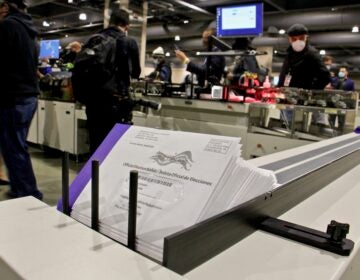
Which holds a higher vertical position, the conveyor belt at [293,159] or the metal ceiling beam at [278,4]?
the metal ceiling beam at [278,4]

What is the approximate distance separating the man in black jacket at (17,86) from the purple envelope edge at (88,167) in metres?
1.72

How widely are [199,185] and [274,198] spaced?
199mm

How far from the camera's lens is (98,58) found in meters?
2.65

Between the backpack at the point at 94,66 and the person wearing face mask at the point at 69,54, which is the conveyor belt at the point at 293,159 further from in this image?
the person wearing face mask at the point at 69,54

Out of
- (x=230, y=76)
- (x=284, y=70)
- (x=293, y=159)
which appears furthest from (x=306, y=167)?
(x=284, y=70)

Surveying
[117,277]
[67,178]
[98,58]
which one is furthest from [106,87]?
[117,277]

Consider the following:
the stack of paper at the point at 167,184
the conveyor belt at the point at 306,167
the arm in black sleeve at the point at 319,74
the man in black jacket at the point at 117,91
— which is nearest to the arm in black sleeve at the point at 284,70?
the arm in black sleeve at the point at 319,74

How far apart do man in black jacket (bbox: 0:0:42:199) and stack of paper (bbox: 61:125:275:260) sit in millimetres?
1755

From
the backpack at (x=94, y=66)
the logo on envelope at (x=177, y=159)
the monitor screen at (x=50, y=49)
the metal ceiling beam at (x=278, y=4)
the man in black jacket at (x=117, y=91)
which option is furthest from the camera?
→ the metal ceiling beam at (x=278, y=4)

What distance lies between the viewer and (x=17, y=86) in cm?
218

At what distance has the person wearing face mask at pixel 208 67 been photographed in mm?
3283

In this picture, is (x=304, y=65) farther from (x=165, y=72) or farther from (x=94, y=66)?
(x=165, y=72)

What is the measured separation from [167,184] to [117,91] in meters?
2.32

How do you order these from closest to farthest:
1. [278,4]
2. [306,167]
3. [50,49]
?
[306,167] < [50,49] < [278,4]
